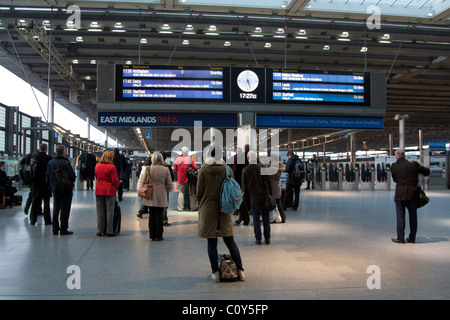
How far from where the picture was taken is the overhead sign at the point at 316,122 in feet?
40.7

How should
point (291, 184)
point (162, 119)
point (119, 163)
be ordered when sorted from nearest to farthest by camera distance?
1. point (162, 119)
2. point (291, 184)
3. point (119, 163)

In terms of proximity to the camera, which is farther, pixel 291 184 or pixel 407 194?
pixel 291 184

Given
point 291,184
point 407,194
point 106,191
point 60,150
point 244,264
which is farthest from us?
point 291,184

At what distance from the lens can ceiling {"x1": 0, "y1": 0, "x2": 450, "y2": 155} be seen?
11602mm

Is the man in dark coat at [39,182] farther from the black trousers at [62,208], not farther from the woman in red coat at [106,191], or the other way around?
the woman in red coat at [106,191]

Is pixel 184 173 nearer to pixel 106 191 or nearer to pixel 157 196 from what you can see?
pixel 106 191

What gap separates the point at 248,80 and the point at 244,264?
7791 mm

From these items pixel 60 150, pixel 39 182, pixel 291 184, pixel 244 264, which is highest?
pixel 60 150

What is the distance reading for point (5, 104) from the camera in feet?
88.3

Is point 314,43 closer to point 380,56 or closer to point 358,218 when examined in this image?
point 380,56

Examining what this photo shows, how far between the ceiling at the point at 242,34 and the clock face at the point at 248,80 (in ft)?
6.01

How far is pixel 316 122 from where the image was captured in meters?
12.7

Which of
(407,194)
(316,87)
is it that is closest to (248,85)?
(316,87)
